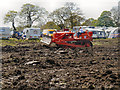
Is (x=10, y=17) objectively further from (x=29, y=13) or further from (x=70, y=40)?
(x=70, y=40)

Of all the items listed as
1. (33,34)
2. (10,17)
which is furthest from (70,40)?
(10,17)

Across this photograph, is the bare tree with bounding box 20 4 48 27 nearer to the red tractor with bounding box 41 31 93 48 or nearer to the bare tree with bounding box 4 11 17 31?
the bare tree with bounding box 4 11 17 31

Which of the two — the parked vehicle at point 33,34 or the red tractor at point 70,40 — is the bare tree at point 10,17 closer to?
the parked vehicle at point 33,34

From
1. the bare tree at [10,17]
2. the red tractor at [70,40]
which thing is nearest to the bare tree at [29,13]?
the bare tree at [10,17]

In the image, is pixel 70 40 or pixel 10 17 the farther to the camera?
pixel 10 17

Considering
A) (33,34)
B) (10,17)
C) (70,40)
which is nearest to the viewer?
(70,40)

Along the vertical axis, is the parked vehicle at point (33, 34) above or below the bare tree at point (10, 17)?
Answer: below

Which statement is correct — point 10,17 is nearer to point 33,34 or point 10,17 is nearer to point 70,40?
point 33,34

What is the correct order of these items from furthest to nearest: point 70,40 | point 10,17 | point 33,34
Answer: point 10,17 → point 33,34 → point 70,40

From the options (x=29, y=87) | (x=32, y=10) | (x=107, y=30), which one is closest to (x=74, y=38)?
(x=29, y=87)

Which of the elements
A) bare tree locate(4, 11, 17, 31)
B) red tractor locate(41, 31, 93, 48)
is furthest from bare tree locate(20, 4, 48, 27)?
red tractor locate(41, 31, 93, 48)

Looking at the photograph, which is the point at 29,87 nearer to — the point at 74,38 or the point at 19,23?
the point at 74,38

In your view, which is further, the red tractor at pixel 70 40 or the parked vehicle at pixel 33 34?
the parked vehicle at pixel 33 34

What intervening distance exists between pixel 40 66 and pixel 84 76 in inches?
103
